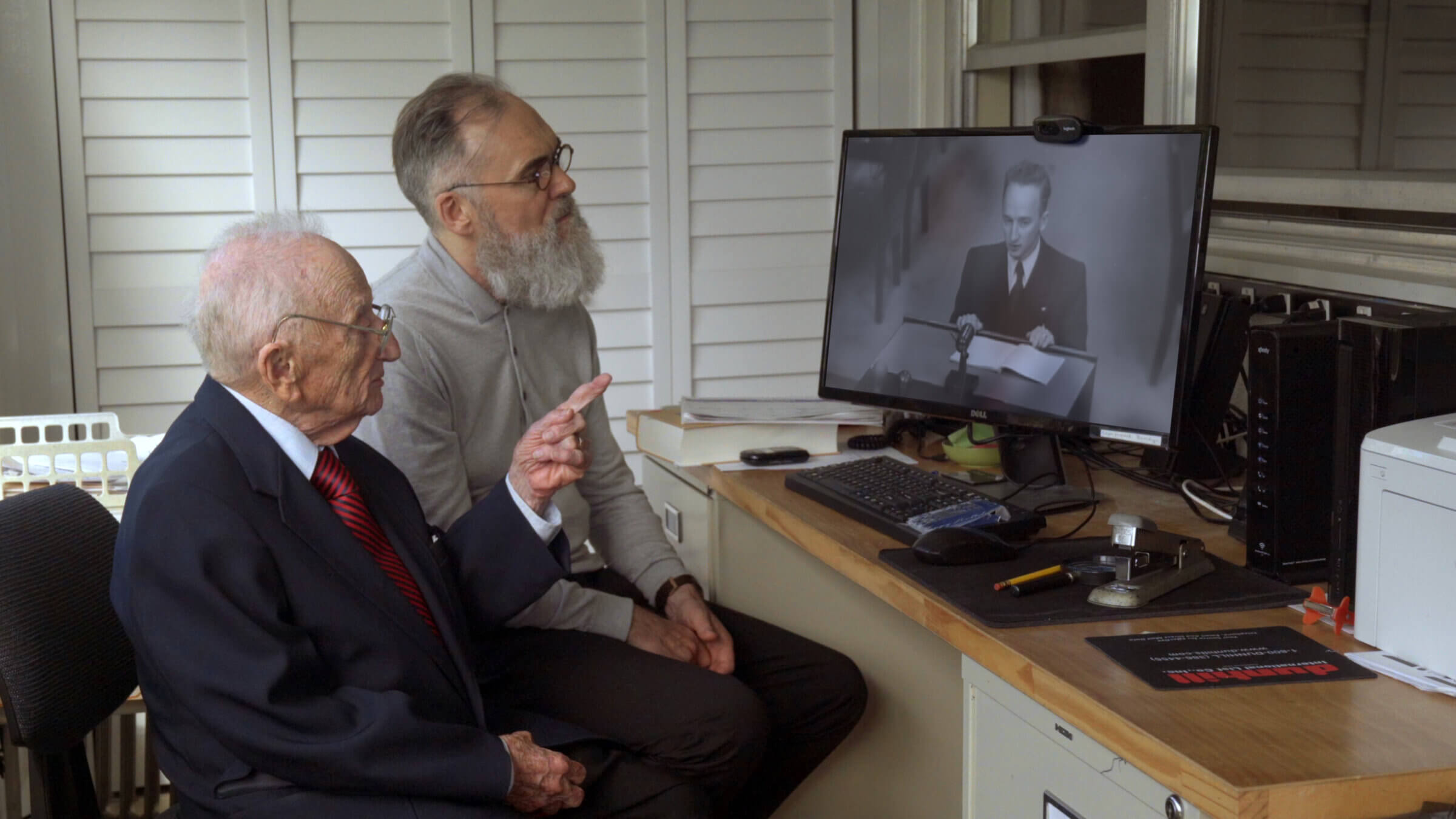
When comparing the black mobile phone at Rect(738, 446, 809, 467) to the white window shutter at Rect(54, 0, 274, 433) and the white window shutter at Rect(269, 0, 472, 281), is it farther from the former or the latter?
the white window shutter at Rect(54, 0, 274, 433)

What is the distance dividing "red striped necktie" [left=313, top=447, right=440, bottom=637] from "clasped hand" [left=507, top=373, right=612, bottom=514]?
195mm

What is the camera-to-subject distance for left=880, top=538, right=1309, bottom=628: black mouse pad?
1.34 m

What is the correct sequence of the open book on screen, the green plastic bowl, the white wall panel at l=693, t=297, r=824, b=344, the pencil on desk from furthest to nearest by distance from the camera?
the white wall panel at l=693, t=297, r=824, b=344
the green plastic bowl
the open book on screen
the pencil on desk

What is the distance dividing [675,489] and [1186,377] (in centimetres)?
102

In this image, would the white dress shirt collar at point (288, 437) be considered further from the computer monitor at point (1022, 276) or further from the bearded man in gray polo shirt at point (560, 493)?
the computer monitor at point (1022, 276)

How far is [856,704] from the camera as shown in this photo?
1.95 meters

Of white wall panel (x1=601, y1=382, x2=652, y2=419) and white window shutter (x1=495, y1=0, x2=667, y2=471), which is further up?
white window shutter (x1=495, y1=0, x2=667, y2=471)

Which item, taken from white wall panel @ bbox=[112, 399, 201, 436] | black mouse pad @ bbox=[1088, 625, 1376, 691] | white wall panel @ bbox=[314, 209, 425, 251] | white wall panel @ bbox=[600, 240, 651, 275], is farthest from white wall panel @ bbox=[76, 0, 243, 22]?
black mouse pad @ bbox=[1088, 625, 1376, 691]

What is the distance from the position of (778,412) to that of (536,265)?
47 cm

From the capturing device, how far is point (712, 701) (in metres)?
1.77

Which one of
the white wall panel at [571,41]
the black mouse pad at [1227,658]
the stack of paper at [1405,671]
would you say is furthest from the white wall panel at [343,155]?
the stack of paper at [1405,671]

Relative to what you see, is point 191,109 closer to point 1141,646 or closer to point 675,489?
point 675,489

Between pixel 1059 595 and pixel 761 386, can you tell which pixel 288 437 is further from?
pixel 761 386

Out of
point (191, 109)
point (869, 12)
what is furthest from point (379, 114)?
point (869, 12)
